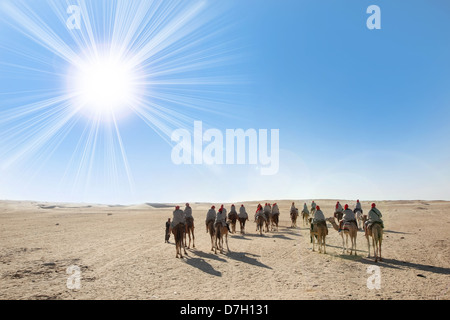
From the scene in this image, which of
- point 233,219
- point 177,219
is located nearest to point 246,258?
point 177,219

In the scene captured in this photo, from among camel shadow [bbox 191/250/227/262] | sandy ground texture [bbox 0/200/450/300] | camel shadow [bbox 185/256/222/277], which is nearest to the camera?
sandy ground texture [bbox 0/200/450/300]

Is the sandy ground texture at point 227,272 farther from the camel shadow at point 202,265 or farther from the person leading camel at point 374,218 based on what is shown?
the person leading camel at point 374,218

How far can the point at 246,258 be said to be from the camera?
1429 cm

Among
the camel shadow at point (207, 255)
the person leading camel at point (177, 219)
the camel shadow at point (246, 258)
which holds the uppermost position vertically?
Result: the person leading camel at point (177, 219)

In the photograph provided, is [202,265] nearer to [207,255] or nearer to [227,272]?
[227,272]

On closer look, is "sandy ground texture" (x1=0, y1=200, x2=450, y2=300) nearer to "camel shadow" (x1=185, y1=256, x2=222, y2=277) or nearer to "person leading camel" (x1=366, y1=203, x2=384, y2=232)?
"camel shadow" (x1=185, y1=256, x2=222, y2=277)

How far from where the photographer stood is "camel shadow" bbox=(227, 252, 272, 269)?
12840 mm

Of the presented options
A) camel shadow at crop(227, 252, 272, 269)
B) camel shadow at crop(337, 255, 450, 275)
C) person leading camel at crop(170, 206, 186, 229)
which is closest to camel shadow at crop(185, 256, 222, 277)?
camel shadow at crop(227, 252, 272, 269)

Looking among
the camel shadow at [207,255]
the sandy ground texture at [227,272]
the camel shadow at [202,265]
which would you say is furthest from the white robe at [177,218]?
the camel shadow at [207,255]

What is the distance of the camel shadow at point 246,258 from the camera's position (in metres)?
12.8

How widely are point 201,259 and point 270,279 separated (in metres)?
5.10
